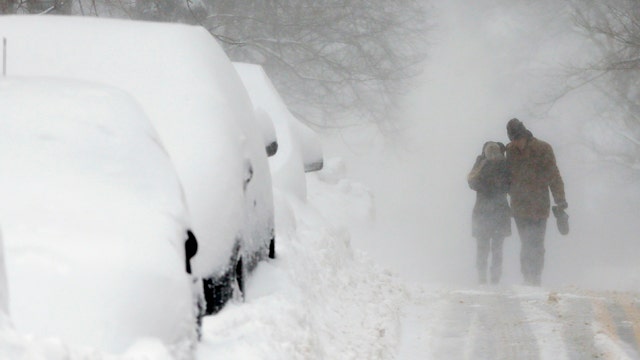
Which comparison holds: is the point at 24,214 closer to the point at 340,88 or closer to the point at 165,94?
the point at 165,94

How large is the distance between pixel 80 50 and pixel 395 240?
639 inches

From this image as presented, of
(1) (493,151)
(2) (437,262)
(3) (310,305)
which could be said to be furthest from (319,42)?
(3) (310,305)

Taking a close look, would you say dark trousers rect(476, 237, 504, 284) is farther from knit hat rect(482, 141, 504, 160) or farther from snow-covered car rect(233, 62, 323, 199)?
snow-covered car rect(233, 62, 323, 199)

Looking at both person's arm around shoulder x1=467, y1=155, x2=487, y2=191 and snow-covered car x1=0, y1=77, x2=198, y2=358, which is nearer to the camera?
snow-covered car x1=0, y1=77, x2=198, y2=358

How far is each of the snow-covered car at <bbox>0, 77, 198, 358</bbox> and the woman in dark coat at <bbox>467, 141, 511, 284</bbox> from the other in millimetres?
8531

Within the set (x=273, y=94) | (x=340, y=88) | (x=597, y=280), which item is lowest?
(x=597, y=280)

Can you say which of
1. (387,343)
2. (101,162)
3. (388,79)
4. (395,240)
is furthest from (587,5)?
(101,162)

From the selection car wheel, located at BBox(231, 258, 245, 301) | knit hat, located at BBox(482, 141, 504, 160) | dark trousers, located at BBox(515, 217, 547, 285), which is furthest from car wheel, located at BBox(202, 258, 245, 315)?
knit hat, located at BBox(482, 141, 504, 160)

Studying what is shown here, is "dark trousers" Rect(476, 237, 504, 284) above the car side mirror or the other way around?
the other way around

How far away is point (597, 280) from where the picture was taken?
2180 cm

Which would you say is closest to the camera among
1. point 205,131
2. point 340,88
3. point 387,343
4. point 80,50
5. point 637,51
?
point 205,131

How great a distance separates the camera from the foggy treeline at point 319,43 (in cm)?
2412

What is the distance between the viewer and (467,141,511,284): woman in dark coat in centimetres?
1415

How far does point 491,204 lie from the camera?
562 inches
